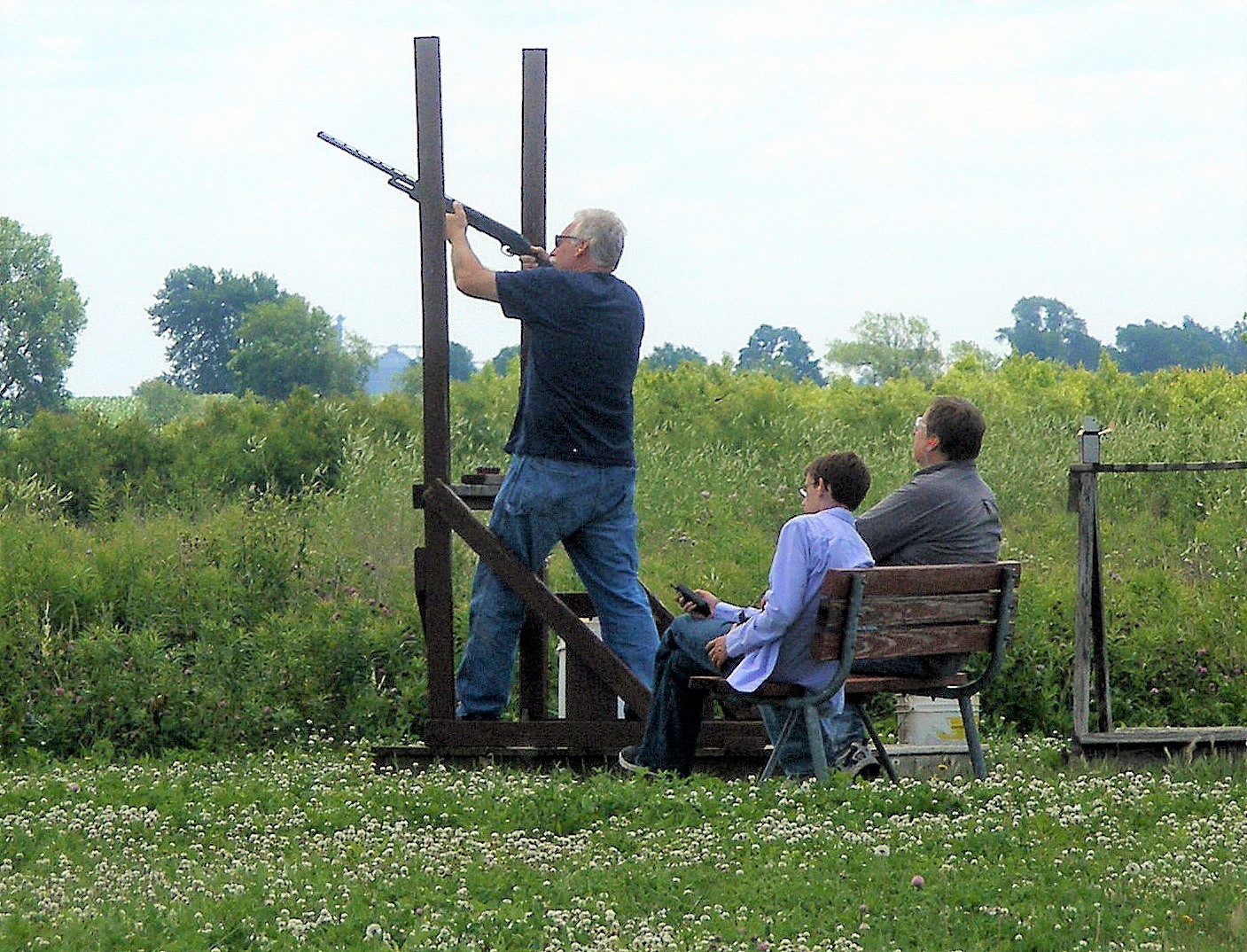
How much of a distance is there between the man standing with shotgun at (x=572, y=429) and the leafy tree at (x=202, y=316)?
5047cm

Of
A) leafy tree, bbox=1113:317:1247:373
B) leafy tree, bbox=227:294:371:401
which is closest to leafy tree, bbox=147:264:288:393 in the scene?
leafy tree, bbox=227:294:371:401

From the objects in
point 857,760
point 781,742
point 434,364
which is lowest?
point 857,760

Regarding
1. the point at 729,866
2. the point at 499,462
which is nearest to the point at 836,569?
the point at 729,866

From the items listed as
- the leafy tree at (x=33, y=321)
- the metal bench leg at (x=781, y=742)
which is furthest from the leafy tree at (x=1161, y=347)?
the metal bench leg at (x=781, y=742)

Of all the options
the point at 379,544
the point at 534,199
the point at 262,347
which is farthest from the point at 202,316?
the point at 534,199

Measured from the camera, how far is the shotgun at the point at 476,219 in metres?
7.77

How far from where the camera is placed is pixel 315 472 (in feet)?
47.8

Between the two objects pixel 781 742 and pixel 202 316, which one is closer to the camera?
pixel 781 742

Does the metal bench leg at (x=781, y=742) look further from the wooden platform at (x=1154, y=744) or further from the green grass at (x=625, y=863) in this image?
the wooden platform at (x=1154, y=744)

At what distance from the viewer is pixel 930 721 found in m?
7.98

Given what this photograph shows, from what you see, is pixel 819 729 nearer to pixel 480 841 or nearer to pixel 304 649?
pixel 480 841

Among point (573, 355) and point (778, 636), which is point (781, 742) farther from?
point (573, 355)

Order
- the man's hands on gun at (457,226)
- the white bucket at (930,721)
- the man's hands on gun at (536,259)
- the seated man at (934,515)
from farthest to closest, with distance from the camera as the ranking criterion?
the white bucket at (930,721)
the man's hands on gun at (536,259)
the man's hands on gun at (457,226)
the seated man at (934,515)

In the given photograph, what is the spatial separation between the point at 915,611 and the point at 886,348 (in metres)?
37.1
